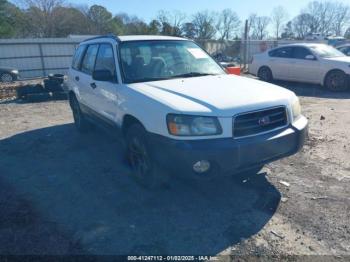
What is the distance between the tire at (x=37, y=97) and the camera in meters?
10.7

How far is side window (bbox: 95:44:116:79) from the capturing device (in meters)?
4.42

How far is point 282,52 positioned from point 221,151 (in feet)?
33.8

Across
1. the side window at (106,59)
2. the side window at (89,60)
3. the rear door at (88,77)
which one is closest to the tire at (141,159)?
the side window at (106,59)

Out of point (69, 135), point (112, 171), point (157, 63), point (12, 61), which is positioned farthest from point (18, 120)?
point (12, 61)

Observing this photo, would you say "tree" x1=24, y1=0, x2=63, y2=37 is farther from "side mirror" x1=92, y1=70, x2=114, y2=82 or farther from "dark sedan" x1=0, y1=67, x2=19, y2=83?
"side mirror" x1=92, y1=70, x2=114, y2=82

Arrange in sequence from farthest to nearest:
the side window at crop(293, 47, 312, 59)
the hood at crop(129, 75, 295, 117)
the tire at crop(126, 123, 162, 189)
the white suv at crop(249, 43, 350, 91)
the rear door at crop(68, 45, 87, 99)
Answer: the side window at crop(293, 47, 312, 59) < the white suv at crop(249, 43, 350, 91) < the rear door at crop(68, 45, 87, 99) < the tire at crop(126, 123, 162, 189) < the hood at crop(129, 75, 295, 117)

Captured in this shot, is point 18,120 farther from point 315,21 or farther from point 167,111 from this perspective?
point 315,21

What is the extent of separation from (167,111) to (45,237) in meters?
1.70

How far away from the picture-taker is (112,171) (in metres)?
4.62

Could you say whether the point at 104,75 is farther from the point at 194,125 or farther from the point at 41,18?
the point at 41,18

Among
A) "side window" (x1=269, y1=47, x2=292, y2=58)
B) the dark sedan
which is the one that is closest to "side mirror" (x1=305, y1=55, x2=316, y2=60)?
"side window" (x1=269, y1=47, x2=292, y2=58)

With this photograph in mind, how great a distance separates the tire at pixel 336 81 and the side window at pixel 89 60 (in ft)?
27.3

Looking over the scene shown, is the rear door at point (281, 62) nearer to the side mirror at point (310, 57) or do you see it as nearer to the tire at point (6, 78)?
the side mirror at point (310, 57)

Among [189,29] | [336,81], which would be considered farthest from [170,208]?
[189,29]
